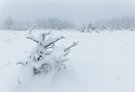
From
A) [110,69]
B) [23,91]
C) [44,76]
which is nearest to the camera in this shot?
[23,91]

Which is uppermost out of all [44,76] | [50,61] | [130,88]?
[50,61]

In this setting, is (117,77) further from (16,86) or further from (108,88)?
(16,86)

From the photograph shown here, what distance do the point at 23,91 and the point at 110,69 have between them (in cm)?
245

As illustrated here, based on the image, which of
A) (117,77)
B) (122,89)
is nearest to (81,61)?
(117,77)

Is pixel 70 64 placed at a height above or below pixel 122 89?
above

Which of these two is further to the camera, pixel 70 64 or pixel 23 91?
pixel 70 64

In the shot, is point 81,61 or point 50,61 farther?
point 81,61

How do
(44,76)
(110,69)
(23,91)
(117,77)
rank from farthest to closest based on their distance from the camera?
(110,69) < (117,77) < (44,76) < (23,91)

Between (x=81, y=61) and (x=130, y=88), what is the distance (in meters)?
1.57

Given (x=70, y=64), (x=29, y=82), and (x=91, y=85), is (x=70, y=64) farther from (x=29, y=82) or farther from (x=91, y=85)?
(x=29, y=82)

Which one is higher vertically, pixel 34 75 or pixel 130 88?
pixel 34 75

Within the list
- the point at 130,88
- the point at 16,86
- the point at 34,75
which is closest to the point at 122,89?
the point at 130,88

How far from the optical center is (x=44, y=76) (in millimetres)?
4160

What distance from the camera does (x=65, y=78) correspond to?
14.0ft
